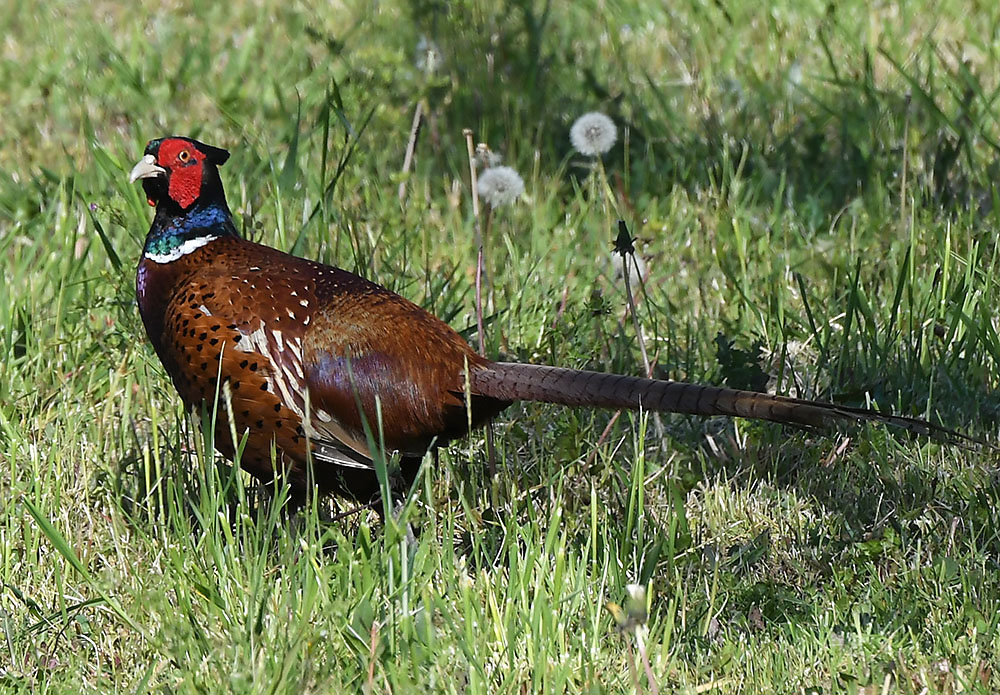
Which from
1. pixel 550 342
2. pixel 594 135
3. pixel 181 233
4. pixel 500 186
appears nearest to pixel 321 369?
pixel 181 233

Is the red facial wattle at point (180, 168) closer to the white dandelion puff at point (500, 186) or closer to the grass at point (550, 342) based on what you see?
the grass at point (550, 342)

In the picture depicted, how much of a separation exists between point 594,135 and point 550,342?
1028 millimetres

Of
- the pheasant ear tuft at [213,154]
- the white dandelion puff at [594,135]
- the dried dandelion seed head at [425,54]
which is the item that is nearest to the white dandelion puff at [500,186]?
the white dandelion puff at [594,135]

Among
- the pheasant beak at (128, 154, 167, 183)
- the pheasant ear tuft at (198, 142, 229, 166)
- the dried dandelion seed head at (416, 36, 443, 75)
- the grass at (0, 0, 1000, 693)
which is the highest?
the dried dandelion seed head at (416, 36, 443, 75)

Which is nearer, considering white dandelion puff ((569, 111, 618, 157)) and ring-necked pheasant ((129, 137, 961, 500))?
ring-necked pheasant ((129, 137, 961, 500))

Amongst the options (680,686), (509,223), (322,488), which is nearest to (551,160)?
(509,223)

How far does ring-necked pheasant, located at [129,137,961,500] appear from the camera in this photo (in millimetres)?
3201

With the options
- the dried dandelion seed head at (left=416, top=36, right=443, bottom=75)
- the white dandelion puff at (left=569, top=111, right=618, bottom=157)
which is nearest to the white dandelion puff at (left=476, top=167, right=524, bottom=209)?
the white dandelion puff at (left=569, top=111, right=618, bottom=157)

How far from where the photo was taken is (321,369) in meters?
3.22

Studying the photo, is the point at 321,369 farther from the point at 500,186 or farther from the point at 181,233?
the point at 500,186

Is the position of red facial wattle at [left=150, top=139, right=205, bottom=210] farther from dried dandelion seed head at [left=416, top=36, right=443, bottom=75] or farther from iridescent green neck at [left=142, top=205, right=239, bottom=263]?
dried dandelion seed head at [left=416, top=36, right=443, bottom=75]

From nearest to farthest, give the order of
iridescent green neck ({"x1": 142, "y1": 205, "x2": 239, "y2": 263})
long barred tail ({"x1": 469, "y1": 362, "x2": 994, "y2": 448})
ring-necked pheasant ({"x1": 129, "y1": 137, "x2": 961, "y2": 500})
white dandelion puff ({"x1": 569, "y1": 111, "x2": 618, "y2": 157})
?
1. long barred tail ({"x1": 469, "y1": 362, "x2": 994, "y2": 448})
2. ring-necked pheasant ({"x1": 129, "y1": 137, "x2": 961, "y2": 500})
3. iridescent green neck ({"x1": 142, "y1": 205, "x2": 239, "y2": 263})
4. white dandelion puff ({"x1": 569, "y1": 111, "x2": 618, "y2": 157})

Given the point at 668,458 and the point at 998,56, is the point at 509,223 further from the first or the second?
the point at 998,56

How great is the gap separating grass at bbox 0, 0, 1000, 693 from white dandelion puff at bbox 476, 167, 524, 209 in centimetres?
18
